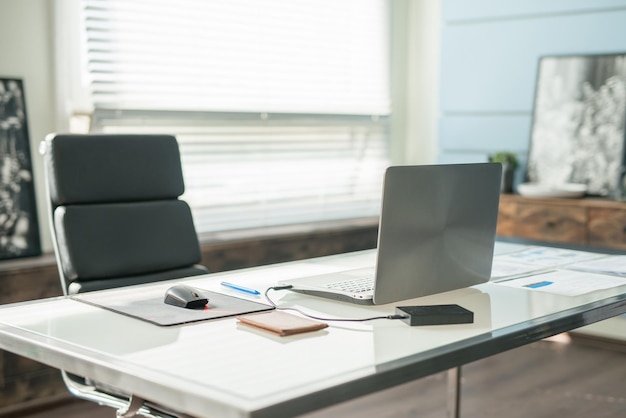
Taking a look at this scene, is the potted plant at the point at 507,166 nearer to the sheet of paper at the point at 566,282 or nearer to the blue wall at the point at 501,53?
the blue wall at the point at 501,53

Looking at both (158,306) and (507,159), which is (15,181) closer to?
(158,306)

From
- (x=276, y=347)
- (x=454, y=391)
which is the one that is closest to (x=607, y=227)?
(x=454, y=391)

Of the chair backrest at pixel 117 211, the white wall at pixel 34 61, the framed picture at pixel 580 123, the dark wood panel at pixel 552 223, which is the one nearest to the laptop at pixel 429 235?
the chair backrest at pixel 117 211

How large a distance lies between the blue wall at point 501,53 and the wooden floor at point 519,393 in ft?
3.62

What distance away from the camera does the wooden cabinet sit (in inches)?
152

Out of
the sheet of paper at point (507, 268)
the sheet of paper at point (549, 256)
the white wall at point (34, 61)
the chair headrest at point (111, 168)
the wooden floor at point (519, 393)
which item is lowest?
the wooden floor at point (519, 393)

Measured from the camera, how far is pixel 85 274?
2.29 meters

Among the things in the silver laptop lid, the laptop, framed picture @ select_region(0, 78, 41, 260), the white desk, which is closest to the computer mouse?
the white desk

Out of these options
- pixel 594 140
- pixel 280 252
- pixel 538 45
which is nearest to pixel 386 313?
pixel 280 252

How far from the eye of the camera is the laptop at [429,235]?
170 centimetres

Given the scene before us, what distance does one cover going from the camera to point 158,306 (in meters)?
1.79

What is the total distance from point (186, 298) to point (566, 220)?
2710 millimetres

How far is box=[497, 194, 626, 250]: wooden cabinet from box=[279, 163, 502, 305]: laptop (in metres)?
2.11

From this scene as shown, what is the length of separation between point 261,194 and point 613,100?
1.79 meters
